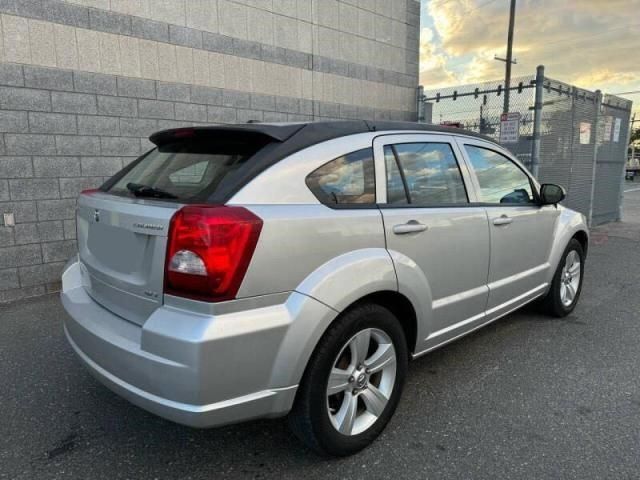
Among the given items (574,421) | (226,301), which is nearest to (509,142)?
(574,421)

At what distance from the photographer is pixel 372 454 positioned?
2551 mm

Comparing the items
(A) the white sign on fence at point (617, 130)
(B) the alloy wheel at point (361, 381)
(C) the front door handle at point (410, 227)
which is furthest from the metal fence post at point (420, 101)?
(B) the alloy wheel at point (361, 381)

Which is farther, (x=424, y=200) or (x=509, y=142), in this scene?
(x=509, y=142)

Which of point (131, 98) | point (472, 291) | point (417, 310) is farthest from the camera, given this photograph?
point (131, 98)

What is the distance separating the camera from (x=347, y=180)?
2.51m

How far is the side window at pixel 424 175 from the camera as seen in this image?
109 inches

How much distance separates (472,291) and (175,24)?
197 inches

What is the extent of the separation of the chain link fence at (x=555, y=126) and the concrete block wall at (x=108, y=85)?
295cm

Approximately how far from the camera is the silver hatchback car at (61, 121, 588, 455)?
78.8 inches

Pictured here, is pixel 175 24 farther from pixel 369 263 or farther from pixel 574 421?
pixel 574 421

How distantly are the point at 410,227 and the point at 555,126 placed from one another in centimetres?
740

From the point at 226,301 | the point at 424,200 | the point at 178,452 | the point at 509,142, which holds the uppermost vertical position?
the point at 509,142

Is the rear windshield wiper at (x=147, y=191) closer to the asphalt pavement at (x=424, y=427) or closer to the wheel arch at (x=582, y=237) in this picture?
the asphalt pavement at (x=424, y=427)

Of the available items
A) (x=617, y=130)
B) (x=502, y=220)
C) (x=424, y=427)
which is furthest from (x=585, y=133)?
(x=424, y=427)
